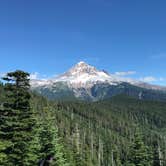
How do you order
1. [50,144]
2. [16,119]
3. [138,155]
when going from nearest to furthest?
[16,119] → [50,144] → [138,155]

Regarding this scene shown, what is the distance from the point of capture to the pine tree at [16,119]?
2227cm

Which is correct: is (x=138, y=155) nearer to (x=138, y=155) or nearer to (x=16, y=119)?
(x=138, y=155)

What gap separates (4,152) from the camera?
22.5 metres

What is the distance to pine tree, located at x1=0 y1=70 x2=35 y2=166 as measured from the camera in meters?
22.3

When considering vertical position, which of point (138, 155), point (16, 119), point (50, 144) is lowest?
point (138, 155)

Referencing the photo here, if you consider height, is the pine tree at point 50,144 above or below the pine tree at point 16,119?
below

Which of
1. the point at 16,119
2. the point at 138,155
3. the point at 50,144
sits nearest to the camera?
the point at 16,119

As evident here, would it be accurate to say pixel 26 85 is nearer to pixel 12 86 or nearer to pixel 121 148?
pixel 12 86

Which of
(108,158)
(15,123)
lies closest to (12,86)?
(15,123)

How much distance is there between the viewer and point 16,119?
22391 millimetres

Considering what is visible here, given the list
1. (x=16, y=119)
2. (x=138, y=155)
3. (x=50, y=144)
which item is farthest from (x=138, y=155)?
(x=16, y=119)

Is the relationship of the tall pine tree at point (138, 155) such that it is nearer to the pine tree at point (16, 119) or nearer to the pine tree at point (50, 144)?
the pine tree at point (50, 144)

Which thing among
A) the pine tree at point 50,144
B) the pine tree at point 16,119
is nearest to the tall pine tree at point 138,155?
the pine tree at point 50,144

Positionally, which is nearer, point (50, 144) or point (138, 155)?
point (50, 144)
